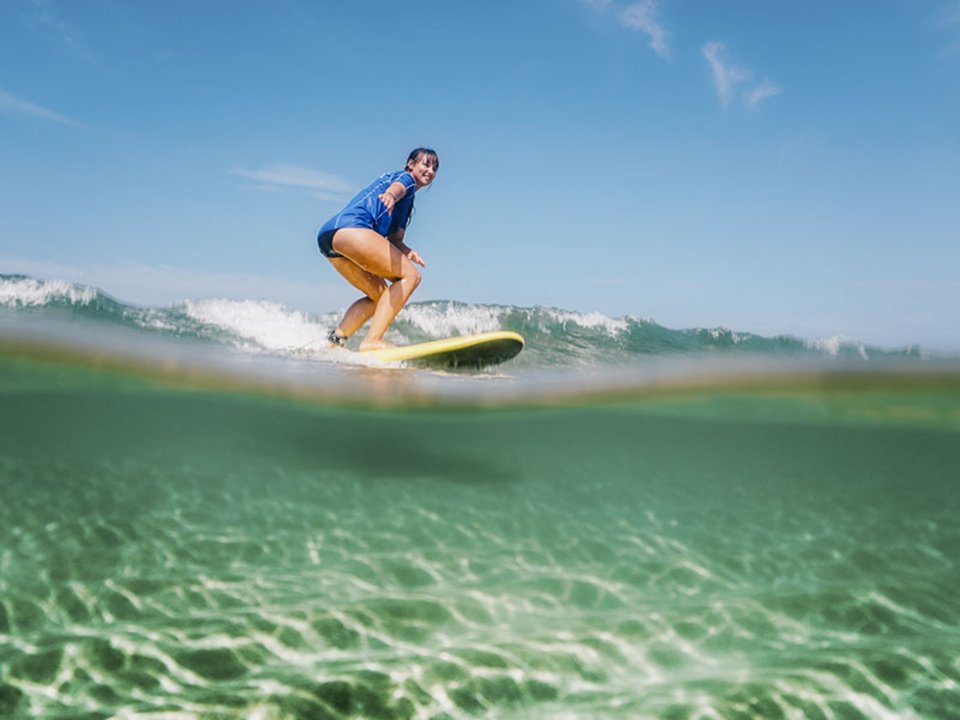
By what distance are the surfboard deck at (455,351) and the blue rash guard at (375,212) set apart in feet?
4.74

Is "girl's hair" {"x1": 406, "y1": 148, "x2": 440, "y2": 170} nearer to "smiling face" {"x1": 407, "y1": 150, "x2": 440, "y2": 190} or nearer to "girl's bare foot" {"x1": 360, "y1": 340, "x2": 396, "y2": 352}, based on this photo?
"smiling face" {"x1": 407, "y1": 150, "x2": 440, "y2": 190}

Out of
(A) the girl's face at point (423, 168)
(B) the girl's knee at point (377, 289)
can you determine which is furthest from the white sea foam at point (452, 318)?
(A) the girl's face at point (423, 168)

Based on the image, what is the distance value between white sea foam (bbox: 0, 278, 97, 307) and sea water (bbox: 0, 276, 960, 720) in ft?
0.21

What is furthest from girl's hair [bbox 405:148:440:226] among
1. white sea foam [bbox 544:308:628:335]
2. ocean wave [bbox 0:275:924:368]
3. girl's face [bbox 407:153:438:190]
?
white sea foam [bbox 544:308:628:335]

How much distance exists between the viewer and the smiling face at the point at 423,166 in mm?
7617

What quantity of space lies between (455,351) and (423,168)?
2356 mm

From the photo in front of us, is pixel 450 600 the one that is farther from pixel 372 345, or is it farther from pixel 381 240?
pixel 381 240

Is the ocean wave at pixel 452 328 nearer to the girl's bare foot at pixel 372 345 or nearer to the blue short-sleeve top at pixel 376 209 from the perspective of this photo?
the girl's bare foot at pixel 372 345

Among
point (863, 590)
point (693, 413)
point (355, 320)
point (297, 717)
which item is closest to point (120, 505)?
point (355, 320)

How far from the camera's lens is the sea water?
13.9 ft

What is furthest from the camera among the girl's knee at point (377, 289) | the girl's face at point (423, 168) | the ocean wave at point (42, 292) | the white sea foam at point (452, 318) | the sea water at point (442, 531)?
the white sea foam at point (452, 318)

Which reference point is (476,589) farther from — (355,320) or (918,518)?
(918,518)

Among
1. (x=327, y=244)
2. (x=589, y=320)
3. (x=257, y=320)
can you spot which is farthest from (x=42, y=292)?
(x=589, y=320)

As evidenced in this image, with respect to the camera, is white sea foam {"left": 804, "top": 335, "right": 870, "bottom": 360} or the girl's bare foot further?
white sea foam {"left": 804, "top": 335, "right": 870, "bottom": 360}
